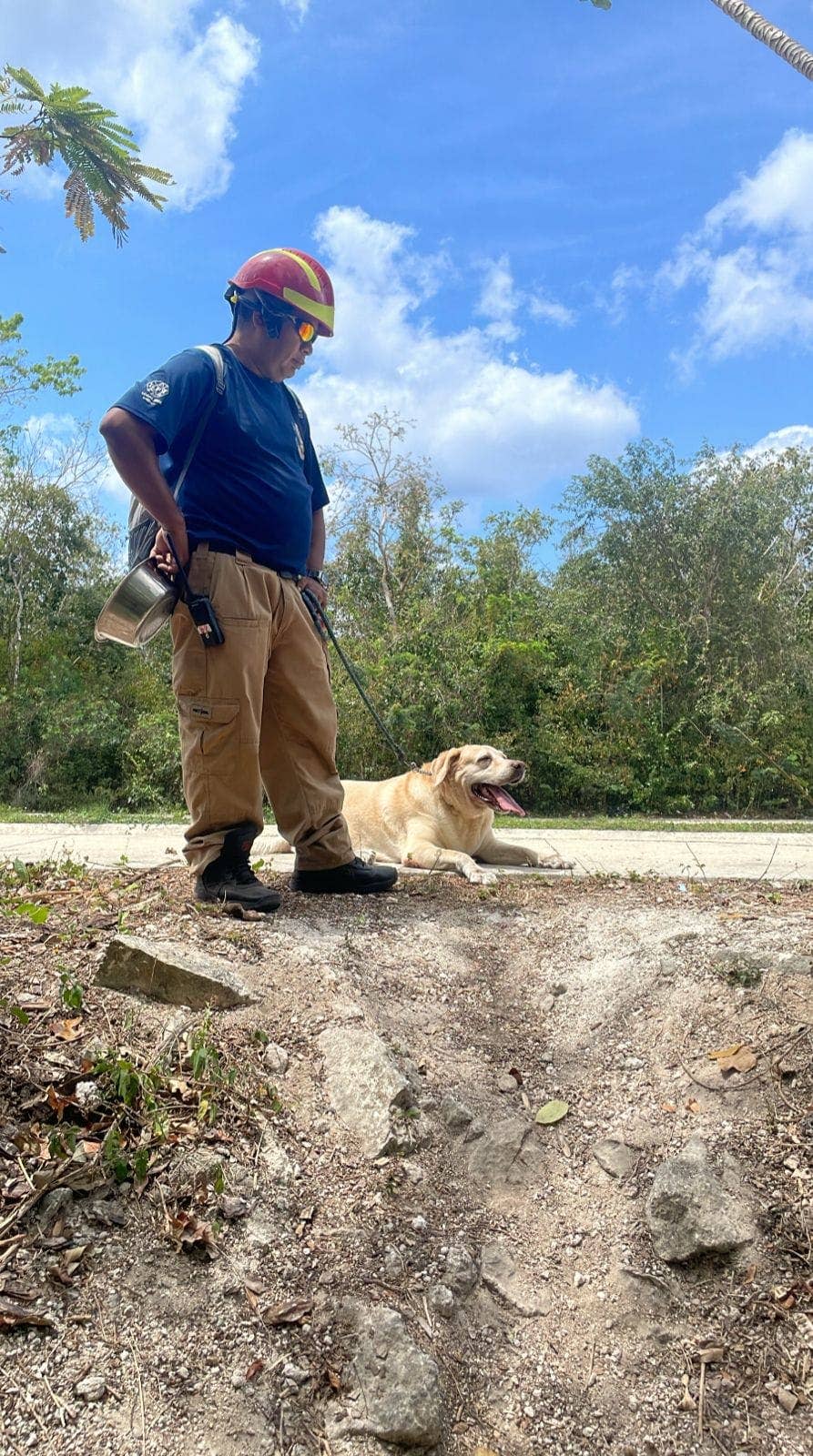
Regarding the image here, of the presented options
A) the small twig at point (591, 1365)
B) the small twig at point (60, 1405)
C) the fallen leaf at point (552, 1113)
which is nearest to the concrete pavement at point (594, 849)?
the fallen leaf at point (552, 1113)

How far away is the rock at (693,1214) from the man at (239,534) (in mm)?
1791

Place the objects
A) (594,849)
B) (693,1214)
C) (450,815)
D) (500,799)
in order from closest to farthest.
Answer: (693,1214) < (500,799) < (450,815) < (594,849)

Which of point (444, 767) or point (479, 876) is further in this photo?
point (444, 767)

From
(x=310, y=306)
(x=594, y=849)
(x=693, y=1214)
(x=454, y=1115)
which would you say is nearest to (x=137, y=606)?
(x=310, y=306)

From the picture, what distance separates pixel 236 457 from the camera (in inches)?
142

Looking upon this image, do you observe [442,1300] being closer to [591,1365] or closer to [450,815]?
[591,1365]

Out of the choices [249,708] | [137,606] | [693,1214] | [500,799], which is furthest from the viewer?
[500,799]

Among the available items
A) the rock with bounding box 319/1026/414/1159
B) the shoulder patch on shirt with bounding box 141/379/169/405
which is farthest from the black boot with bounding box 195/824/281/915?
the shoulder patch on shirt with bounding box 141/379/169/405

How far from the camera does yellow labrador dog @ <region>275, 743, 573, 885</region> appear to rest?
5.51m

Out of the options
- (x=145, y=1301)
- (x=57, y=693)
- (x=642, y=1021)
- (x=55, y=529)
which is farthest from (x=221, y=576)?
(x=55, y=529)

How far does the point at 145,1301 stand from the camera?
183cm

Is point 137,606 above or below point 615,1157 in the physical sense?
above

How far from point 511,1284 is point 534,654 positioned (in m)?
10.0

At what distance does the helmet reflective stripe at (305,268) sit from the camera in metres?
3.63
